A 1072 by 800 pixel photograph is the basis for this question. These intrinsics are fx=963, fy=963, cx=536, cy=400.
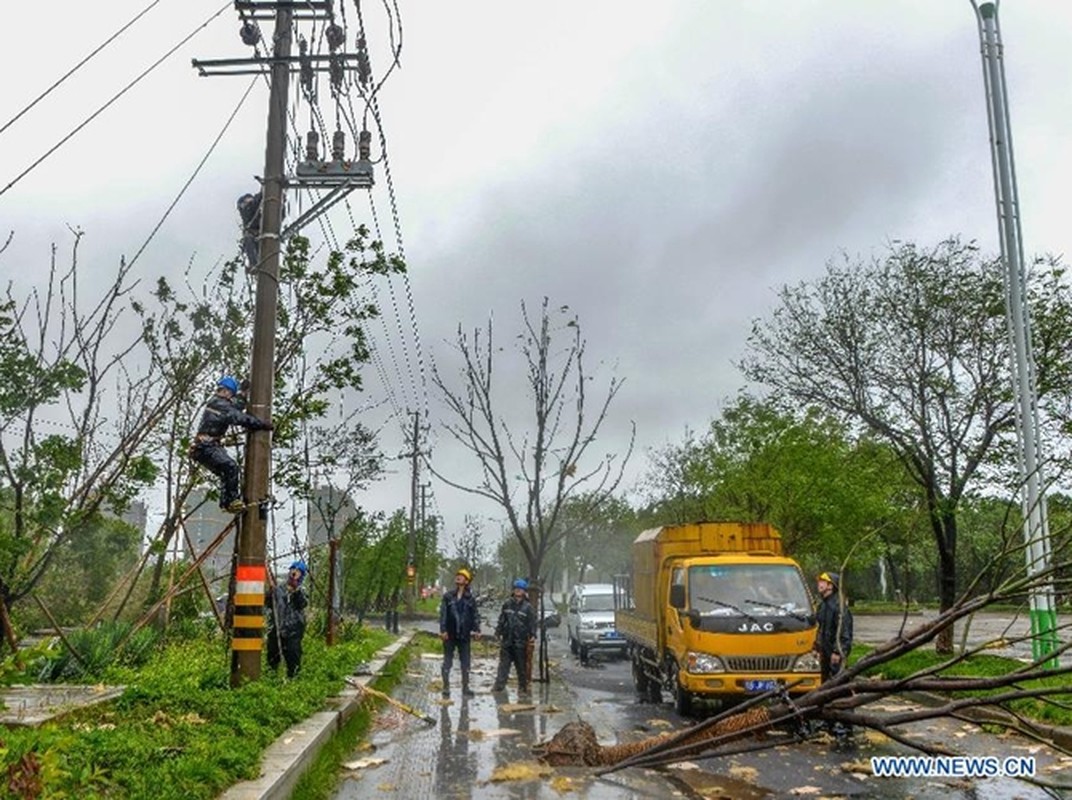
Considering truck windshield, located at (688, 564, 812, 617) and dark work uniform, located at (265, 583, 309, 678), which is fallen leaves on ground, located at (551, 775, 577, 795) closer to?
truck windshield, located at (688, 564, 812, 617)

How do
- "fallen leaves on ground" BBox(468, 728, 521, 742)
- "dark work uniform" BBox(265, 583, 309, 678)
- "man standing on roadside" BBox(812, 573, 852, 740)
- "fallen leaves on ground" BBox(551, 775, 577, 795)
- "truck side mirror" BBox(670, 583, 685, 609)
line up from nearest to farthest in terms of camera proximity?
"fallen leaves on ground" BBox(551, 775, 577, 795), "fallen leaves on ground" BBox(468, 728, 521, 742), "man standing on roadside" BBox(812, 573, 852, 740), "dark work uniform" BBox(265, 583, 309, 678), "truck side mirror" BBox(670, 583, 685, 609)

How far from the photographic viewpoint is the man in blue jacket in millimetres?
14516

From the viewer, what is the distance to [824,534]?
84.8ft

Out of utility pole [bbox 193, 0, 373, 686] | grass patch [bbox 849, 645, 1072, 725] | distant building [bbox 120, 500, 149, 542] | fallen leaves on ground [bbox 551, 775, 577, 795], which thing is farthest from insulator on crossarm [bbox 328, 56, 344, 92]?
grass patch [bbox 849, 645, 1072, 725]

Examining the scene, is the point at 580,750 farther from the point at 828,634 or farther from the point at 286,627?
the point at 286,627

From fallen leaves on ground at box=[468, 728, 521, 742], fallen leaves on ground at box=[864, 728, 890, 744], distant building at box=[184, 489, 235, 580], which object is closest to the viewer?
fallen leaves on ground at box=[864, 728, 890, 744]

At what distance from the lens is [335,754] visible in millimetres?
8898

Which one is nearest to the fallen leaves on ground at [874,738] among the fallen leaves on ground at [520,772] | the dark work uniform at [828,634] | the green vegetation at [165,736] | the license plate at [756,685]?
the dark work uniform at [828,634]

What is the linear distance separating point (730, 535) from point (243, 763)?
8.61 m

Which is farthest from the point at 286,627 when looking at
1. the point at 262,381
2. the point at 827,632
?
the point at 827,632

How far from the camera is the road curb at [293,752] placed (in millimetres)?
6383

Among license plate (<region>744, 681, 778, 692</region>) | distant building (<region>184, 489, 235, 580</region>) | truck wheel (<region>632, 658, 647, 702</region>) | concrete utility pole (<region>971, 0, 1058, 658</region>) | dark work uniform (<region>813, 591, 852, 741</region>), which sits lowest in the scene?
truck wheel (<region>632, 658, 647, 702</region>)

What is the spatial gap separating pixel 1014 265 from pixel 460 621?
960 cm

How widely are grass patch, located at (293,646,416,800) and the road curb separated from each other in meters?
0.06
